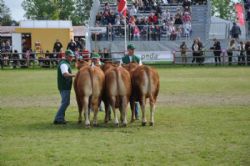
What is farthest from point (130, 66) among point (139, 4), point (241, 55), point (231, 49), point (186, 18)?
point (139, 4)

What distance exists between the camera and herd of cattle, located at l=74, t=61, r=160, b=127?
1280 cm

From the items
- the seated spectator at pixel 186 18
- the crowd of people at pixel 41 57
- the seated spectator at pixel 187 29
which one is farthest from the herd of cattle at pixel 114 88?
the seated spectator at pixel 186 18

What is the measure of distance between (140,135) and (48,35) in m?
36.3

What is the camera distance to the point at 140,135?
458 inches

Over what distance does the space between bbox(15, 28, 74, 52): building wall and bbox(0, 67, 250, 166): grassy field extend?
27236 millimetres

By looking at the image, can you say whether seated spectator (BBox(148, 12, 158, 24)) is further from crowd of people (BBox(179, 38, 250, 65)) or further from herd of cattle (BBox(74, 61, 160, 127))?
herd of cattle (BBox(74, 61, 160, 127))

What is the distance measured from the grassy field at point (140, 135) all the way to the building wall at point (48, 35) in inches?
1072

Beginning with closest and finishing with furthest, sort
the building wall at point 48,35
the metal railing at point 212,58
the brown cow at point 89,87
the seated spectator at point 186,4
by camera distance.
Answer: the brown cow at point 89,87 < the metal railing at point 212,58 < the seated spectator at point 186,4 < the building wall at point 48,35

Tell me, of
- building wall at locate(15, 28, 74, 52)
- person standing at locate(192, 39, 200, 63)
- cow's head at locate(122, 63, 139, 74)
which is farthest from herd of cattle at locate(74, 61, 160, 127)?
building wall at locate(15, 28, 74, 52)

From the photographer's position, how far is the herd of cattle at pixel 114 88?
1280 centimetres

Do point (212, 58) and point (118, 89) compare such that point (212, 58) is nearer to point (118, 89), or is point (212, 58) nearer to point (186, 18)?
point (186, 18)

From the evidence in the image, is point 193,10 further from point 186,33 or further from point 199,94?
→ point 199,94

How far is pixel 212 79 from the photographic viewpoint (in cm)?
2650

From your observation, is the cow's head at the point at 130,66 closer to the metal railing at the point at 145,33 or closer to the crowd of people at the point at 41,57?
the crowd of people at the point at 41,57
